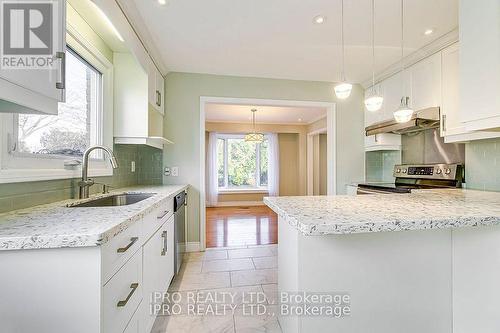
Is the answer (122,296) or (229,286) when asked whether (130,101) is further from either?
(229,286)

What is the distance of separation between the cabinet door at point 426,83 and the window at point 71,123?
3283mm

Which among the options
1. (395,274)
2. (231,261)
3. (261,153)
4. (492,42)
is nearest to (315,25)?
(492,42)

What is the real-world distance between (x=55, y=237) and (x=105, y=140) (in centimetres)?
166

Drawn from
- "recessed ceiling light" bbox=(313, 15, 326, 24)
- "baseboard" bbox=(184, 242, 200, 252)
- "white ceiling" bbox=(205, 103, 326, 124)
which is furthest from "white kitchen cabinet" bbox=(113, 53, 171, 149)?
"white ceiling" bbox=(205, 103, 326, 124)

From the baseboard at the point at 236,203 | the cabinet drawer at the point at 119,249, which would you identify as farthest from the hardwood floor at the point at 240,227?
the cabinet drawer at the point at 119,249

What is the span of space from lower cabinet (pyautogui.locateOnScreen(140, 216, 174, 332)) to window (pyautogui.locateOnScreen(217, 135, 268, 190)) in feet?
15.6

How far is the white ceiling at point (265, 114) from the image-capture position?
4.87 metres

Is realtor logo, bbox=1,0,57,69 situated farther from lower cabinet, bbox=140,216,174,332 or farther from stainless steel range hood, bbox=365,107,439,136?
stainless steel range hood, bbox=365,107,439,136

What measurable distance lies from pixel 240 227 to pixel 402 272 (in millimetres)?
3290

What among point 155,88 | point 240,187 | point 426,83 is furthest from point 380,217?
point 240,187

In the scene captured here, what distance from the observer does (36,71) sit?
85cm

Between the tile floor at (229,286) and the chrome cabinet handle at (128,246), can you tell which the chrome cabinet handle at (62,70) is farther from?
the tile floor at (229,286)

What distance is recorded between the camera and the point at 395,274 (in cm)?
119

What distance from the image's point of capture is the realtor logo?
31.2 inches
